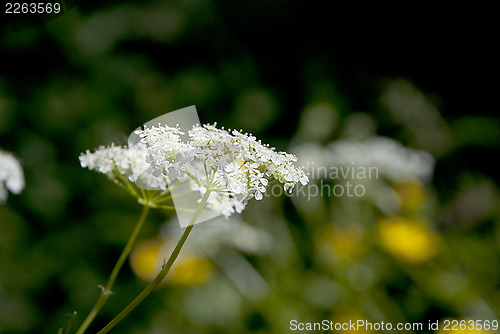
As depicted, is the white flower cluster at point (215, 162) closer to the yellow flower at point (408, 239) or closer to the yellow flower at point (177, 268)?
the yellow flower at point (177, 268)

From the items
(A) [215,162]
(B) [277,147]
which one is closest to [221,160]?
(A) [215,162]

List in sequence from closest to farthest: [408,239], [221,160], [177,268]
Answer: [221,160] → [177,268] → [408,239]

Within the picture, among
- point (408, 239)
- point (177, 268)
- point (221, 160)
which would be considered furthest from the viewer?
point (408, 239)

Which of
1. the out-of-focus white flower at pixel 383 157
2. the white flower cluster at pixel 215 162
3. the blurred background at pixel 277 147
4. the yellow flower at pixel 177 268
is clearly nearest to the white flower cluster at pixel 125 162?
the white flower cluster at pixel 215 162

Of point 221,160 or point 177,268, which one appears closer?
point 221,160

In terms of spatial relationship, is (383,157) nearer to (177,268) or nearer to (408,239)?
(408,239)

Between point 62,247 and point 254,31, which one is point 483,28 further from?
point 62,247

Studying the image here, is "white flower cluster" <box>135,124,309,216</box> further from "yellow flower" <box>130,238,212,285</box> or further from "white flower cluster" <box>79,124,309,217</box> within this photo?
"yellow flower" <box>130,238,212,285</box>
